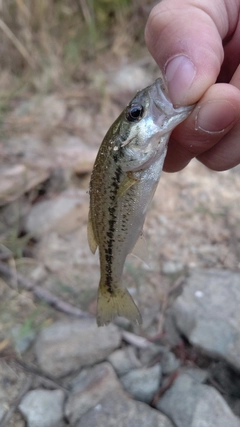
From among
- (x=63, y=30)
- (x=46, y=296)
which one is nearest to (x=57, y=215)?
(x=46, y=296)

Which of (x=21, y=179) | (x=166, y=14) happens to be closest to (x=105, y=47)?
(x=21, y=179)

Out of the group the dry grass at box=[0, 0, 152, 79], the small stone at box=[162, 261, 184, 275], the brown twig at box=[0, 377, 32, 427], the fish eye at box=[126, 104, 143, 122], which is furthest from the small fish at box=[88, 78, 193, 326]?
the dry grass at box=[0, 0, 152, 79]

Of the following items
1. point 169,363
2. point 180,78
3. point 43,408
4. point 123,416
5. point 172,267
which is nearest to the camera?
point 180,78

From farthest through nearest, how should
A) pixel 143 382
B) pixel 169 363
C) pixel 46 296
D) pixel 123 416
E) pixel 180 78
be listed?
1. pixel 46 296
2. pixel 169 363
3. pixel 143 382
4. pixel 123 416
5. pixel 180 78

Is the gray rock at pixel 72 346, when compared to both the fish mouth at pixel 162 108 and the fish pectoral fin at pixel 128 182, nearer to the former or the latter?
the fish pectoral fin at pixel 128 182

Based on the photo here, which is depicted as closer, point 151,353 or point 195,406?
point 195,406

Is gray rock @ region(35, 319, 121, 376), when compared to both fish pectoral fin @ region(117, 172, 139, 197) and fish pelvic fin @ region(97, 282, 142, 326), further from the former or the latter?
fish pectoral fin @ region(117, 172, 139, 197)

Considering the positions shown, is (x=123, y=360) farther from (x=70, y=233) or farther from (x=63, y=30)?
(x=63, y=30)
